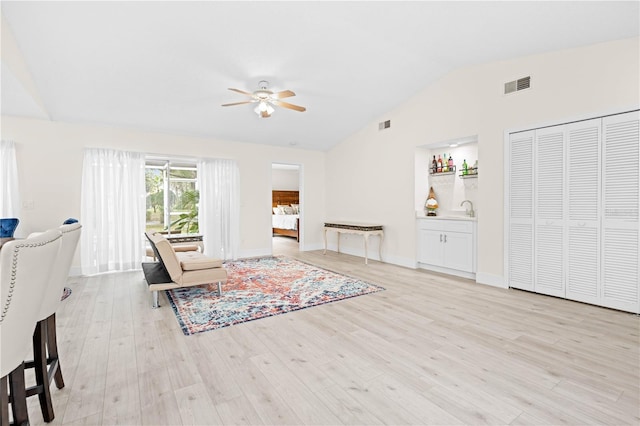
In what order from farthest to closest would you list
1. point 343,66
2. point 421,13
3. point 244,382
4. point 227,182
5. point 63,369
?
point 227,182 < point 343,66 < point 421,13 < point 63,369 < point 244,382

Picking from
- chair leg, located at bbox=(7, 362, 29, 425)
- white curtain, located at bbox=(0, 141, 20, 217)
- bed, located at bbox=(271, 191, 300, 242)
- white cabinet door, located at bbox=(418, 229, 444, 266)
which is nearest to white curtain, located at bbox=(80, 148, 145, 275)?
white curtain, located at bbox=(0, 141, 20, 217)

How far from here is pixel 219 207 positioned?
6391 millimetres

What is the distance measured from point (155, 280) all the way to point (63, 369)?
149cm

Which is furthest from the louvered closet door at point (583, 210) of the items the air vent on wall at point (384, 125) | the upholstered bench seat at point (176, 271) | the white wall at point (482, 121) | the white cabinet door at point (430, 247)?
the upholstered bench seat at point (176, 271)

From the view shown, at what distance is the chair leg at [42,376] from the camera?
1.66m

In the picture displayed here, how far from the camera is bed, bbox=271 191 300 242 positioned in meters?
9.59

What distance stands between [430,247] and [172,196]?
5.10 meters

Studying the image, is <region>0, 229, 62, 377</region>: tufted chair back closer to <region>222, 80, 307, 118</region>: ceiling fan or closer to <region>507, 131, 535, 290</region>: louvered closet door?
<region>222, 80, 307, 118</region>: ceiling fan

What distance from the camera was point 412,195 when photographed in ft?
18.5

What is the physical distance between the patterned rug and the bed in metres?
3.96

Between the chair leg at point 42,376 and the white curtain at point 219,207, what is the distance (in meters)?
4.58

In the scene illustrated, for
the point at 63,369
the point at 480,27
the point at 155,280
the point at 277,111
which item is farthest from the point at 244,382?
the point at 277,111

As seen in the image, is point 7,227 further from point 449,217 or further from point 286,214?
point 286,214

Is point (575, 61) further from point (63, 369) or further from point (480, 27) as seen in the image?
point (63, 369)
